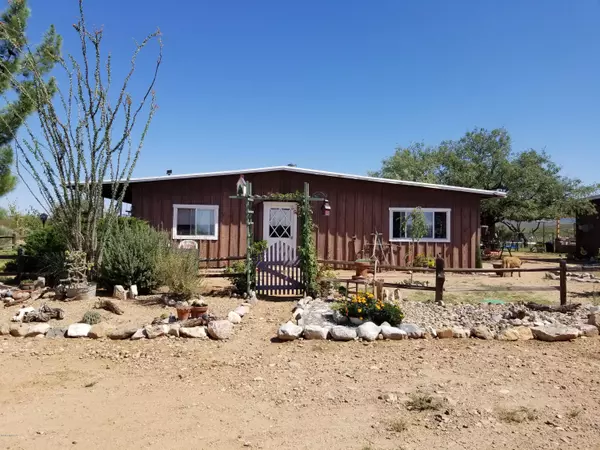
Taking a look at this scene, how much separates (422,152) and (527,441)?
2678 cm

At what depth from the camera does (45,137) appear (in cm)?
802

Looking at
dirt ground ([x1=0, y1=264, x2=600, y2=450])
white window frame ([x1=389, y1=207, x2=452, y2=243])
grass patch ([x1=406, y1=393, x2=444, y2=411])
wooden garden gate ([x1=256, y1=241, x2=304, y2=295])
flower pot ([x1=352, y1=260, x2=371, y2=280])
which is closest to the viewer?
dirt ground ([x1=0, y1=264, x2=600, y2=450])

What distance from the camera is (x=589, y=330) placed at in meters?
5.57

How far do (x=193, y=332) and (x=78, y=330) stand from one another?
Answer: 150 cm

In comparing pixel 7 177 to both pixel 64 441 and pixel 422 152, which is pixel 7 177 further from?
pixel 422 152

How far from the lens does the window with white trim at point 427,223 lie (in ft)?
43.5

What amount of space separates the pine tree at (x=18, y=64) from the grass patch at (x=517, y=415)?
9.40m

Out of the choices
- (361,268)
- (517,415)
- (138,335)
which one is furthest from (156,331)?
(361,268)

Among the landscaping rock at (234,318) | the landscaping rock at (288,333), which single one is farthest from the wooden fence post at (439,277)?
the landscaping rock at (234,318)

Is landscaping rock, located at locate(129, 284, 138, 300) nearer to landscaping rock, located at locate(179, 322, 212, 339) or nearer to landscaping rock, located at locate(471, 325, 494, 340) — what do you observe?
landscaping rock, located at locate(179, 322, 212, 339)

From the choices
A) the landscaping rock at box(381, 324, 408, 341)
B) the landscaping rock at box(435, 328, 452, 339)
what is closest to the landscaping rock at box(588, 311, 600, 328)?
the landscaping rock at box(435, 328, 452, 339)

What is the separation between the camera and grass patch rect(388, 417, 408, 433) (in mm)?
2992

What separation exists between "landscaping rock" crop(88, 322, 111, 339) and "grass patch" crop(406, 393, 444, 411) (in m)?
3.97

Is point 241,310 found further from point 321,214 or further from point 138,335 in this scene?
point 321,214
